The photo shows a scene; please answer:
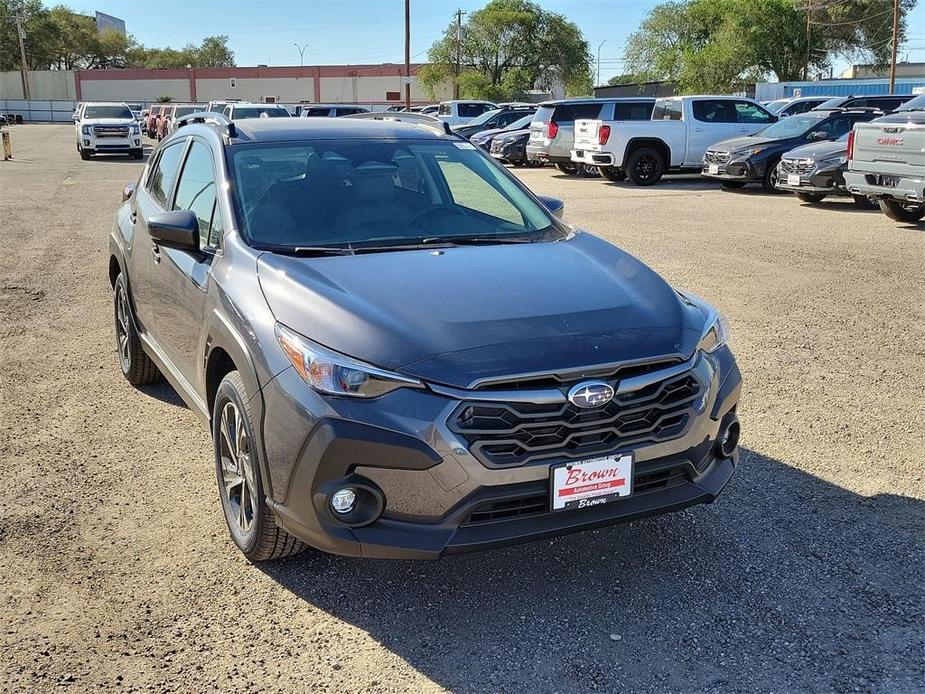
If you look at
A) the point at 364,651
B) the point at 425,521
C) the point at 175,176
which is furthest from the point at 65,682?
the point at 175,176

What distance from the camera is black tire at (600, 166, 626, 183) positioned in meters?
21.0

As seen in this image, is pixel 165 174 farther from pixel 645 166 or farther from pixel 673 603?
pixel 645 166

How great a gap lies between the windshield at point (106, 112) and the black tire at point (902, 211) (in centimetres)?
2510

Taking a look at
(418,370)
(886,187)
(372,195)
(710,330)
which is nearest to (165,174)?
(372,195)

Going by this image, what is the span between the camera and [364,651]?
3.23 metres

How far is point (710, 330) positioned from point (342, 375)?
5.00ft

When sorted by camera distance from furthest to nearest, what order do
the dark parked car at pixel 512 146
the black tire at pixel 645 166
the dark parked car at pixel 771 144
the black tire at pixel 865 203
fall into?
1. the dark parked car at pixel 512 146
2. the black tire at pixel 645 166
3. the dark parked car at pixel 771 144
4. the black tire at pixel 865 203

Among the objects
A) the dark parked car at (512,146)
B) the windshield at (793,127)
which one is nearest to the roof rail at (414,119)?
the windshield at (793,127)

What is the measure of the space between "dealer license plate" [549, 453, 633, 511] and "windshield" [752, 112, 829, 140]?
1623 cm

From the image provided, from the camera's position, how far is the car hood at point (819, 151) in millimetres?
15594

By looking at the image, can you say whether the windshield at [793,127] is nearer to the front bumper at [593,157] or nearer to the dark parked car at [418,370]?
the front bumper at [593,157]

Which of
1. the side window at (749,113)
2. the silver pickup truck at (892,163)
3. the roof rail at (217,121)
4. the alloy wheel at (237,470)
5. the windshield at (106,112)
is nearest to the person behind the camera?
the alloy wheel at (237,470)

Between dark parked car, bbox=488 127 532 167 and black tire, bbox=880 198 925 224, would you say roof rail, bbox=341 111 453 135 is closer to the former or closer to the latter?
black tire, bbox=880 198 925 224

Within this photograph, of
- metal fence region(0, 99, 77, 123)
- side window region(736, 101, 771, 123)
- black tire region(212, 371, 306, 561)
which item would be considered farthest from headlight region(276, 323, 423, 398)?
metal fence region(0, 99, 77, 123)
